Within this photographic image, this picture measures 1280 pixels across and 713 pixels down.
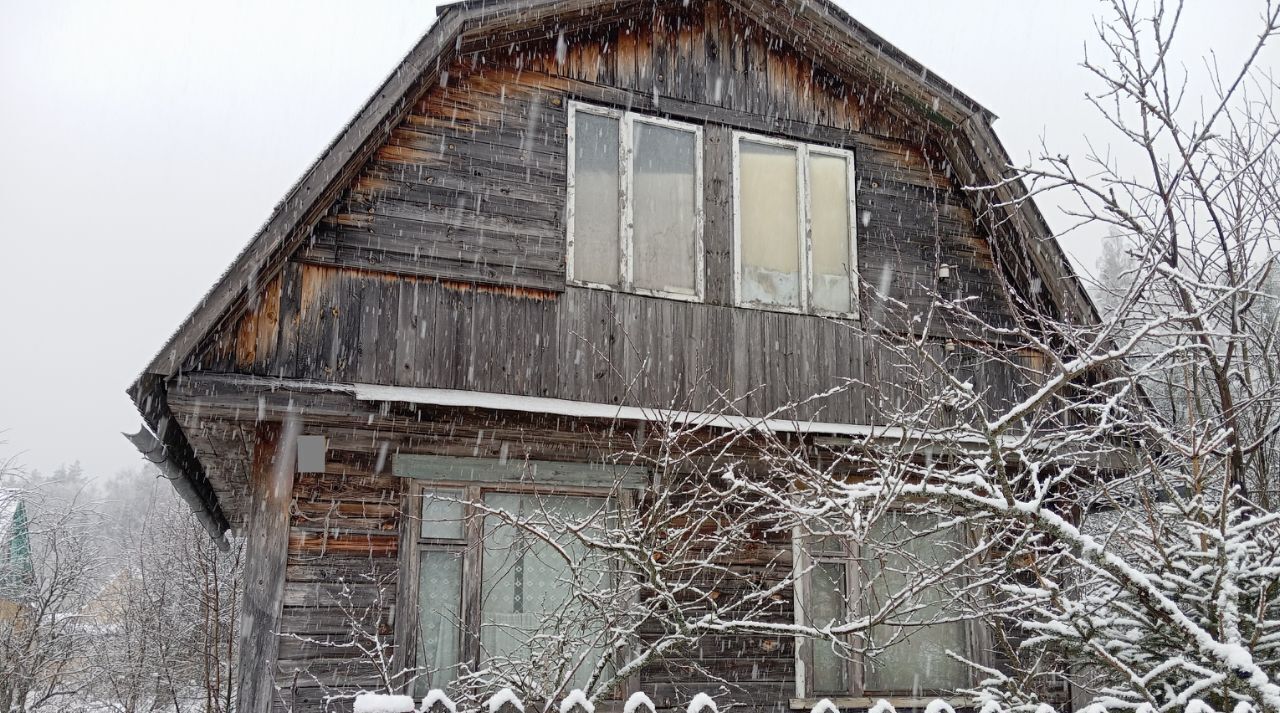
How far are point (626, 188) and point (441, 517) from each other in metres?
3.00

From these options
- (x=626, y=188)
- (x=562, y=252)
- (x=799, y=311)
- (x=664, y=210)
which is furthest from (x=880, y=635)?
(x=626, y=188)

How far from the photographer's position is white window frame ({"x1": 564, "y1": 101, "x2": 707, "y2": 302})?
25.4 ft

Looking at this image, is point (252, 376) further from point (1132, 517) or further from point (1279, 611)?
point (1279, 611)

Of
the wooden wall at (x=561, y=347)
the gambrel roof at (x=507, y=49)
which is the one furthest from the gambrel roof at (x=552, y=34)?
the wooden wall at (x=561, y=347)

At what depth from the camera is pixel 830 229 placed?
8680mm

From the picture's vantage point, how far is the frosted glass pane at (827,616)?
7805mm

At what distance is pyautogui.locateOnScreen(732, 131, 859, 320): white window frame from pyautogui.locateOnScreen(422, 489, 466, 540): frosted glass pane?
2.84m

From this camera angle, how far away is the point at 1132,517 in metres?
5.13

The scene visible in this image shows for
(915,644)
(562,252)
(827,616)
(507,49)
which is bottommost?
(915,644)

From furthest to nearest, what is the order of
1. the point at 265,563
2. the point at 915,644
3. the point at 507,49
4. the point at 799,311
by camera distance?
the point at 799,311 < the point at 915,644 < the point at 507,49 < the point at 265,563

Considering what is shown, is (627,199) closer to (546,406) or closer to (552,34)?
(552,34)

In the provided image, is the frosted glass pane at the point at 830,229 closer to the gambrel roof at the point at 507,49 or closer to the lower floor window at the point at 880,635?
the gambrel roof at the point at 507,49

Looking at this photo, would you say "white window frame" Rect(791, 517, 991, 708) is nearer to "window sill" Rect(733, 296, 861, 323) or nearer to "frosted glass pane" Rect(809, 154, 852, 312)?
"window sill" Rect(733, 296, 861, 323)

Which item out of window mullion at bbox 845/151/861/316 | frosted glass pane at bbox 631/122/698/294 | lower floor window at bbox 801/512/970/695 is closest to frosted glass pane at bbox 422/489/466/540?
frosted glass pane at bbox 631/122/698/294
